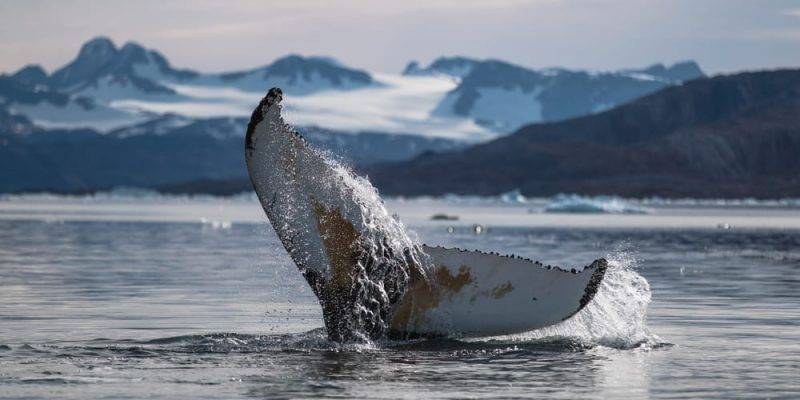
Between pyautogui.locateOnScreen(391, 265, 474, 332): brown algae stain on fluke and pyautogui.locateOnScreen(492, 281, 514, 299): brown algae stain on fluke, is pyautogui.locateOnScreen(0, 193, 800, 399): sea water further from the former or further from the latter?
pyautogui.locateOnScreen(492, 281, 514, 299): brown algae stain on fluke

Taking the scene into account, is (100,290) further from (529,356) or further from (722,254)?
(722,254)

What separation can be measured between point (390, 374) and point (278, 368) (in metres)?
1.47

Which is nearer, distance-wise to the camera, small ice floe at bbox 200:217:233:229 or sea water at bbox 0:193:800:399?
sea water at bbox 0:193:800:399

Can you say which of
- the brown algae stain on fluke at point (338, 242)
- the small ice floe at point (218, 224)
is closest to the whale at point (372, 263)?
the brown algae stain on fluke at point (338, 242)

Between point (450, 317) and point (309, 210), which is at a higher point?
point (309, 210)

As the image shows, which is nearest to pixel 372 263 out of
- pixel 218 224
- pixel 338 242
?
pixel 338 242

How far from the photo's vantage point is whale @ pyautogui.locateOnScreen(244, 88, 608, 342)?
15.6m

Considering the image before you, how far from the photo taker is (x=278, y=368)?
16.3 m

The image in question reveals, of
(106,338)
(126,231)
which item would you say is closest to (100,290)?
(106,338)

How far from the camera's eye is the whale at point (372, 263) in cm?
1559

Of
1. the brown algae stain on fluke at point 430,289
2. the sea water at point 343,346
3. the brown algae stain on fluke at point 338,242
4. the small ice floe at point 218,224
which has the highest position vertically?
the brown algae stain on fluke at point 338,242

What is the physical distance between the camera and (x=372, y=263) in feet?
52.9

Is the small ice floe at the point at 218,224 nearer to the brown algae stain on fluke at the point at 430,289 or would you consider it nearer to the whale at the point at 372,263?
the brown algae stain on fluke at the point at 430,289

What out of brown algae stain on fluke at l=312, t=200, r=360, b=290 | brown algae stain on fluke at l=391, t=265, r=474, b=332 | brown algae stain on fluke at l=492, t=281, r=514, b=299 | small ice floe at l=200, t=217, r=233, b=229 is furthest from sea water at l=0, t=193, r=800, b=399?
small ice floe at l=200, t=217, r=233, b=229
